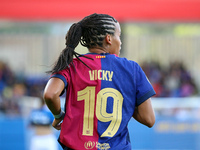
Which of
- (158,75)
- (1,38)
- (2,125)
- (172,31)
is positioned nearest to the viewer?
(2,125)

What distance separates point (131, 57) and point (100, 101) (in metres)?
11.2

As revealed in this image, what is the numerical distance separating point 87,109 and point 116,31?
2.12ft

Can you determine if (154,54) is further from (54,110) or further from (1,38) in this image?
(54,110)

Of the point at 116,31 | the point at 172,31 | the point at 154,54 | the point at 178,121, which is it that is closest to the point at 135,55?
the point at 154,54

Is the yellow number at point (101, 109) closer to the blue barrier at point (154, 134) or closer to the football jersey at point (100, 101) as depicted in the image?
the football jersey at point (100, 101)

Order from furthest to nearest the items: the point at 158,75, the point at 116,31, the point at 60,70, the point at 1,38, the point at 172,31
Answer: the point at 172,31
the point at 1,38
the point at 158,75
the point at 116,31
the point at 60,70

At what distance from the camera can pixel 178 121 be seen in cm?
979

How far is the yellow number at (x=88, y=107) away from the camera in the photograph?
8.81 ft

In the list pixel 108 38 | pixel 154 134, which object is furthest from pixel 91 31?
pixel 154 134

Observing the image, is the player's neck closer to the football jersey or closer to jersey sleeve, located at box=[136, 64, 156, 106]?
the football jersey

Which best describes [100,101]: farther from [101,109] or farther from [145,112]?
[145,112]

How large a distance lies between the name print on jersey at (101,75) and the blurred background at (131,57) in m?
5.19

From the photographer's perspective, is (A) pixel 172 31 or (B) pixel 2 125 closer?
(B) pixel 2 125

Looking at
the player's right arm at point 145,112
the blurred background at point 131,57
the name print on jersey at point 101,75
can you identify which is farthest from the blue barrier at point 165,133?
the name print on jersey at point 101,75
